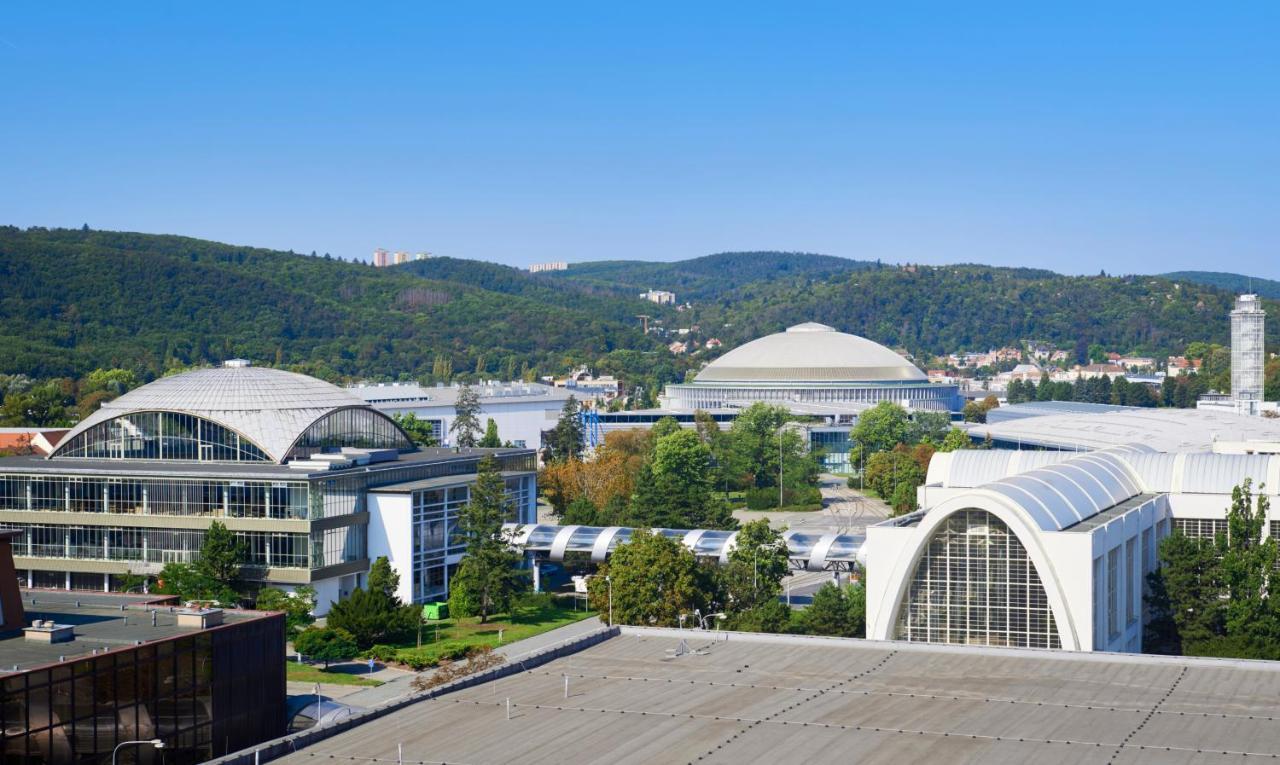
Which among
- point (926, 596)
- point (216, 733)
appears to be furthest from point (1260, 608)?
point (216, 733)

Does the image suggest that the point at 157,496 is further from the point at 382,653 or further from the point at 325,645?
the point at 382,653

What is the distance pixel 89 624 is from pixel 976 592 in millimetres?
22160

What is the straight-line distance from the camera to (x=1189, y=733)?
2605 cm

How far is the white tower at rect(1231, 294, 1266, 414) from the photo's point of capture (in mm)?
125875

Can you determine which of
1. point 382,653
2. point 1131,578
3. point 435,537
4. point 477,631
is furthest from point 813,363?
point 1131,578

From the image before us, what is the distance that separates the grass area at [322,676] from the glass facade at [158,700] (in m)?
12.3

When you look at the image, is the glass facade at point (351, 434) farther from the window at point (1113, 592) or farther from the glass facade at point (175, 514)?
the window at point (1113, 592)

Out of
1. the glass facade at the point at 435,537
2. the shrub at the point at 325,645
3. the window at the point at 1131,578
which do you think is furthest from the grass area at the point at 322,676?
the window at the point at 1131,578

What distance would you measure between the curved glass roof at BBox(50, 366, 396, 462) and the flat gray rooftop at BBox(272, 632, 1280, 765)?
2990 centimetres

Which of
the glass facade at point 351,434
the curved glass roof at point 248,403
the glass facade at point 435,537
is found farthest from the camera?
the glass facade at point 351,434

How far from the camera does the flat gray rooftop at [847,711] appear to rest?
2500 cm

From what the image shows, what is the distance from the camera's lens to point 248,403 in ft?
204

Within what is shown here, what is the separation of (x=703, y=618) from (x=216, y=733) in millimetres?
20051

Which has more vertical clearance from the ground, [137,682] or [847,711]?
[137,682]
